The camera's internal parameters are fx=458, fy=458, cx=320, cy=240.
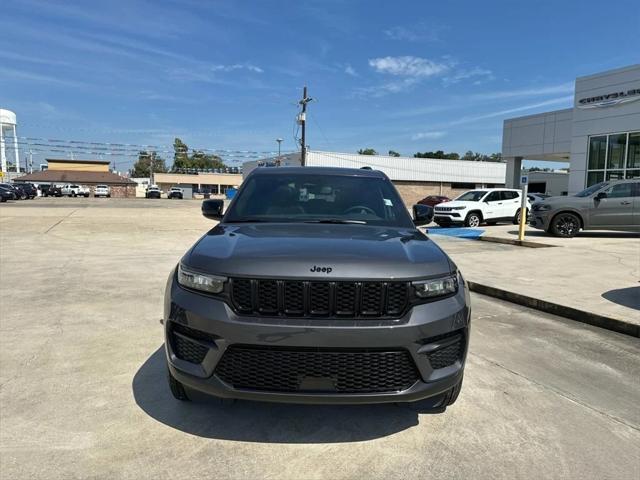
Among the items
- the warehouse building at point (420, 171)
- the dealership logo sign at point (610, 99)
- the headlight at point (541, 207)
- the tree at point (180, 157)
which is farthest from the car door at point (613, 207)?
the tree at point (180, 157)

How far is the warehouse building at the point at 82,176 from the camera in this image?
73875 mm

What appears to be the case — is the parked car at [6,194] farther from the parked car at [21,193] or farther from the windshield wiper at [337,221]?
the windshield wiper at [337,221]

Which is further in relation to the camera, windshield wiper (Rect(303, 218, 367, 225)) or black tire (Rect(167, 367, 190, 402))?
windshield wiper (Rect(303, 218, 367, 225))

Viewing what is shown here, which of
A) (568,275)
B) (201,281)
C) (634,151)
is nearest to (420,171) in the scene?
(634,151)

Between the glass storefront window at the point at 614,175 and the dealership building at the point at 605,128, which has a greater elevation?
the dealership building at the point at 605,128

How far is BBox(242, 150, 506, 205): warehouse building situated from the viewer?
1918 inches

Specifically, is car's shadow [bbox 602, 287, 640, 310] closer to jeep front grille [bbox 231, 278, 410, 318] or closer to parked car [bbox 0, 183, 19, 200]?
jeep front grille [bbox 231, 278, 410, 318]

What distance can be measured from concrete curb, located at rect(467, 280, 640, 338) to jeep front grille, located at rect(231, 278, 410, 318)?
406 cm

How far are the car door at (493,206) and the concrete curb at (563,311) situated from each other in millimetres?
12777

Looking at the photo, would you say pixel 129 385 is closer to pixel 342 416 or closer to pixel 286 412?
pixel 286 412

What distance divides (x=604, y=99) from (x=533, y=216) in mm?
11646

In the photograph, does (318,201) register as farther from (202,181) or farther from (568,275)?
(202,181)

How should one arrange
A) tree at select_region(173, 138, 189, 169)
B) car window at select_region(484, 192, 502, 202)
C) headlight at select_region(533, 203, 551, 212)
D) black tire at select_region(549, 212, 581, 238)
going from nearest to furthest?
black tire at select_region(549, 212, 581, 238)
headlight at select_region(533, 203, 551, 212)
car window at select_region(484, 192, 502, 202)
tree at select_region(173, 138, 189, 169)

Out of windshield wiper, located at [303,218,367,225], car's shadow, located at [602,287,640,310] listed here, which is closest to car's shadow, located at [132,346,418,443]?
windshield wiper, located at [303,218,367,225]
